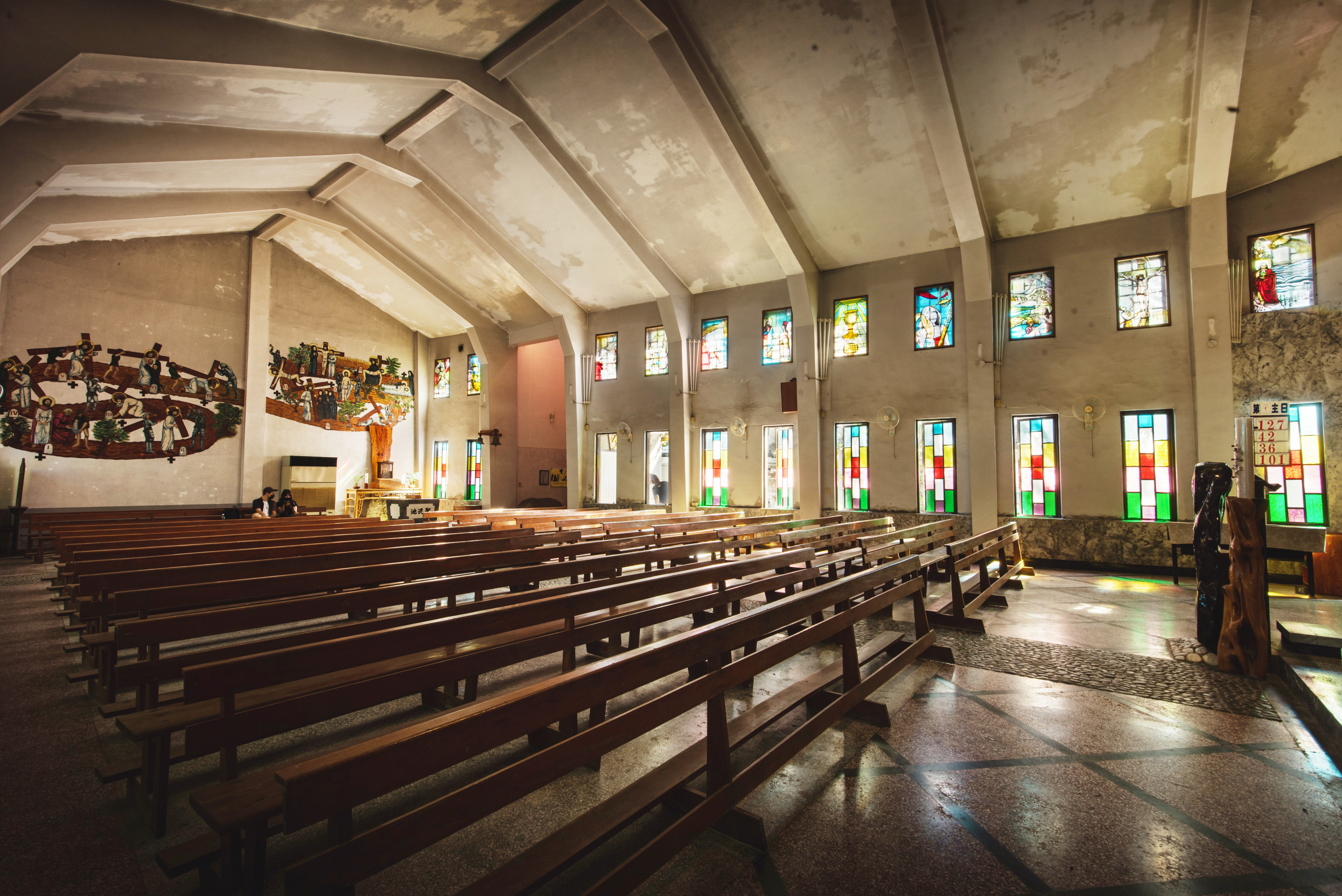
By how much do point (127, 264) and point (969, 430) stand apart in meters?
15.7

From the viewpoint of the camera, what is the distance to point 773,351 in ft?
38.1

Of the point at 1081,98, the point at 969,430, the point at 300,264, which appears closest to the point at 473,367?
the point at 300,264

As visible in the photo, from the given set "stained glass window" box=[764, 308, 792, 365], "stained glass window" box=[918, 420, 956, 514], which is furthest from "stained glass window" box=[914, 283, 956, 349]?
"stained glass window" box=[764, 308, 792, 365]

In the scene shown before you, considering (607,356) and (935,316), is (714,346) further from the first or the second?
(935,316)

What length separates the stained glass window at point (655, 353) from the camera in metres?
13.1

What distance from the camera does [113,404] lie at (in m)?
11.2

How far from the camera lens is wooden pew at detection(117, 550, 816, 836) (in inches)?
56.0

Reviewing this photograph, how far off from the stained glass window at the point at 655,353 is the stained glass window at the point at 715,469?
1.84m

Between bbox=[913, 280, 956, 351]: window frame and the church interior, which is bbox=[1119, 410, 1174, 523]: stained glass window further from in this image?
bbox=[913, 280, 956, 351]: window frame

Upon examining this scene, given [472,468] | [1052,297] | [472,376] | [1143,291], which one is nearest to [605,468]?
[472,468]

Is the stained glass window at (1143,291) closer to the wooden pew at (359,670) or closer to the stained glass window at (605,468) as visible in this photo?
the wooden pew at (359,670)

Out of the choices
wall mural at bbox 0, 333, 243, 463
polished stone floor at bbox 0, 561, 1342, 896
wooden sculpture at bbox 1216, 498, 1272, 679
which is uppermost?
wall mural at bbox 0, 333, 243, 463

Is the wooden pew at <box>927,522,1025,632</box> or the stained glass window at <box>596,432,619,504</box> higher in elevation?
the stained glass window at <box>596,432,619,504</box>

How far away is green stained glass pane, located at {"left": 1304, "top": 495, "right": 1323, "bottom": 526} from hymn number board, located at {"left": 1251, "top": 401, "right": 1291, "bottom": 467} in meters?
0.44
